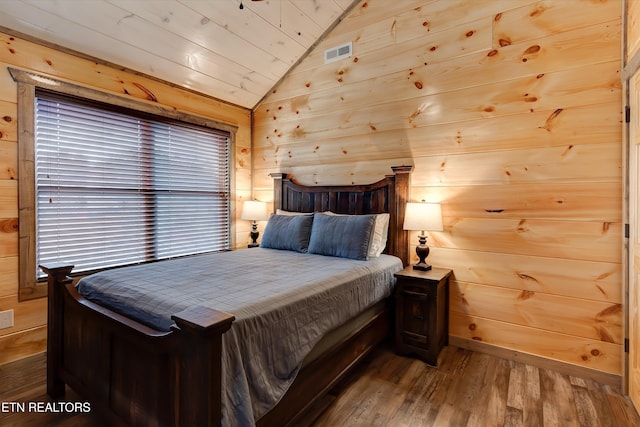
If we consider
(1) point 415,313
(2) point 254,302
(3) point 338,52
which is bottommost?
(1) point 415,313

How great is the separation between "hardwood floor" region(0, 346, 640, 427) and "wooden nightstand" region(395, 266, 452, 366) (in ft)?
0.36

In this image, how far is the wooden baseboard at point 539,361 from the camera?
216cm

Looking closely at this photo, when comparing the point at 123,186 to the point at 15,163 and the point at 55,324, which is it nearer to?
the point at 15,163

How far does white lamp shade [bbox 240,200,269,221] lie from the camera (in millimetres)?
3797

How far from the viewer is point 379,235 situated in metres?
2.83

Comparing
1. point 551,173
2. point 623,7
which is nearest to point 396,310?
point 551,173

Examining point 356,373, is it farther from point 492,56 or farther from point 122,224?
point 492,56

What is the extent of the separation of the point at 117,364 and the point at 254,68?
3.03 m

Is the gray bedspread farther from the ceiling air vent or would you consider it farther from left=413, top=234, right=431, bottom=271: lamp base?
the ceiling air vent

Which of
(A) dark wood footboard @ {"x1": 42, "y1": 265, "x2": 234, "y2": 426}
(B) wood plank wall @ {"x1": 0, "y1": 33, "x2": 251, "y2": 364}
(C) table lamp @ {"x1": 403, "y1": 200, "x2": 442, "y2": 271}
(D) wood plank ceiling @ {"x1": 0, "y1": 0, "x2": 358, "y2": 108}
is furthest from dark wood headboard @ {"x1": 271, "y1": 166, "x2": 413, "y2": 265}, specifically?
(A) dark wood footboard @ {"x1": 42, "y1": 265, "x2": 234, "y2": 426}

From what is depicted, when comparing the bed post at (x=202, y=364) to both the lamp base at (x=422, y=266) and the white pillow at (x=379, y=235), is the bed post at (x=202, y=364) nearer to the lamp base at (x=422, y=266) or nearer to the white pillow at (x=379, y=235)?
the white pillow at (x=379, y=235)

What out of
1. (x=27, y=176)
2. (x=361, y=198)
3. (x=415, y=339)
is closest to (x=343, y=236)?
(x=361, y=198)

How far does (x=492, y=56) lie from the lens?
2.54m

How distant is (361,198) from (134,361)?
2.33 m
